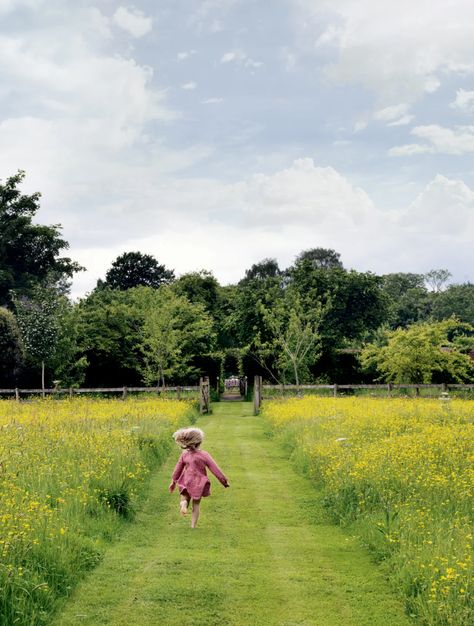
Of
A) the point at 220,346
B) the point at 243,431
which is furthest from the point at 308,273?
the point at 243,431

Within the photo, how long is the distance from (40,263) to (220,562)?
50.3 meters

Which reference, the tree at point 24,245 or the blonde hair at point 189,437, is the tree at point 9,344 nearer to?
the tree at point 24,245

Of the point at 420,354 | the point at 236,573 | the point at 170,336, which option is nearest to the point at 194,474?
the point at 236,573

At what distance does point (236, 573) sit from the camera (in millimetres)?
7414

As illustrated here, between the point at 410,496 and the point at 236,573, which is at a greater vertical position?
the point at 410,496

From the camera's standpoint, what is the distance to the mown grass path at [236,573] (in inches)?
246

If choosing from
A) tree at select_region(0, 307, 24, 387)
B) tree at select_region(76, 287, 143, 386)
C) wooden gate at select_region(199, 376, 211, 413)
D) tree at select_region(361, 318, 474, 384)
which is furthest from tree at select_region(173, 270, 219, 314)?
tree at select_region(361, 318, 474, 384)

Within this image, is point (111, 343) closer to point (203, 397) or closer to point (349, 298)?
point (203, 397)

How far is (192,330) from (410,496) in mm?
32009

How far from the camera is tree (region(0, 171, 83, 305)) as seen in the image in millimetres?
51844

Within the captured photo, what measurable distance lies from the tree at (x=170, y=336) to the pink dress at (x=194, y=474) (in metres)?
23.7

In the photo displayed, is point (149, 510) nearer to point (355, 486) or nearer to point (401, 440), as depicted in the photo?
point (355, 486)

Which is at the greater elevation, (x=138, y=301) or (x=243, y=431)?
(x=138, y=301)

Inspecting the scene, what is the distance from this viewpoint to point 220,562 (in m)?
7.84
